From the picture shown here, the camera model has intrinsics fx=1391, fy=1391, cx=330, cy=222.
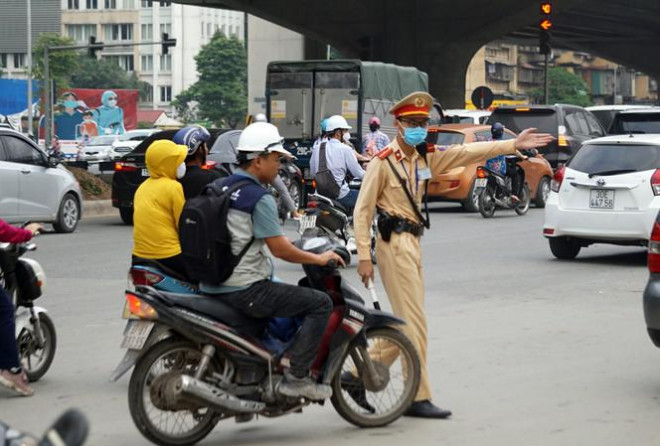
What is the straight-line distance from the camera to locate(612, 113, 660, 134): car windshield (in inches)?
943

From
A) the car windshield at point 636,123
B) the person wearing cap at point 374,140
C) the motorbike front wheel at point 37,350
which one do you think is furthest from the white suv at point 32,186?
the motorbike front wheel at point 37,350

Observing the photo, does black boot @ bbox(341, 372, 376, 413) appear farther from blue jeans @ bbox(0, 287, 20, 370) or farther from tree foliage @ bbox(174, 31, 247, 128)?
tree foliage @ bbox(174, 31, 247, 128)

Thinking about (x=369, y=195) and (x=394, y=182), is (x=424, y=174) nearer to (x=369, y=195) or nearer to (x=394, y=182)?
(x=394, y=182)

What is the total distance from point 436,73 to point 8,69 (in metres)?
101

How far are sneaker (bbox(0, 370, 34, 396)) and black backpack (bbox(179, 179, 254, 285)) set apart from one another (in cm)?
176

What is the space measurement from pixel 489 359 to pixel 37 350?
10.0 ft

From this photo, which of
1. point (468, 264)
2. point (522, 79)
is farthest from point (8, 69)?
point (468, 264)

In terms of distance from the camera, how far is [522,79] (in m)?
135

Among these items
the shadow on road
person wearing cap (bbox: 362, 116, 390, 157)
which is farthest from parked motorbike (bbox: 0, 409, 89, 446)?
person wearing cap (bbox: 362, 116, 390, 157)

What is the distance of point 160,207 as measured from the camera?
8.35 m

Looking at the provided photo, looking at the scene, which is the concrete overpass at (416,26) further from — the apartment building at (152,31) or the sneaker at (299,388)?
the apartment building at (152,31)

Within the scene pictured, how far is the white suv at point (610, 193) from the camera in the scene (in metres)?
15.8

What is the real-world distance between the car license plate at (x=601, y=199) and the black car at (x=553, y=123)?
41.3 feet

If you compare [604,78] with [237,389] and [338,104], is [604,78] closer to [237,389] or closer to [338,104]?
[338,104]
